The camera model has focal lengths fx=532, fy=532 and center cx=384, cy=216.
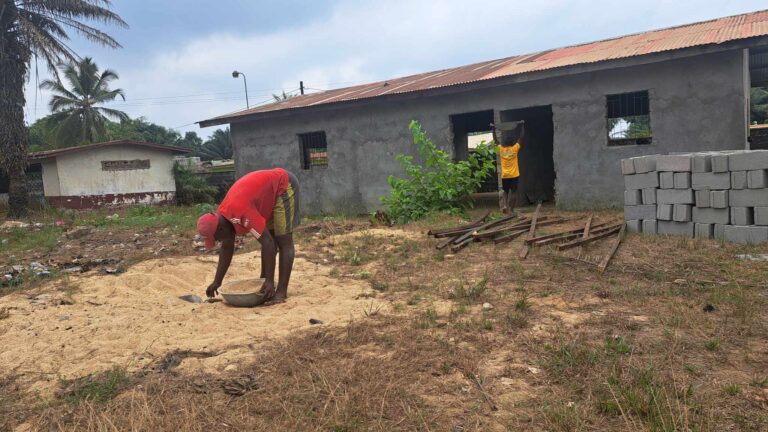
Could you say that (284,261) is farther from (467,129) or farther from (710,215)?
(467,129)

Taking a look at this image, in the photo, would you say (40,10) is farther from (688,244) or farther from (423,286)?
(688,244)

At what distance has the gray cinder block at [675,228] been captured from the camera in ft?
22.3

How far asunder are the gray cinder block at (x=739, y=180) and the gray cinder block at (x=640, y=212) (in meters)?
1.00

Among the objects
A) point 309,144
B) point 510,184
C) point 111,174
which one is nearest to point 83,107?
point 111,174

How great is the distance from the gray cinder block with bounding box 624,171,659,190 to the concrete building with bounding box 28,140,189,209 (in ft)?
56.9

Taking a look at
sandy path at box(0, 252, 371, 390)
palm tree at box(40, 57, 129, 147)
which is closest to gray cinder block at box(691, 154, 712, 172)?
sandy path at box(0, 252, 371, 390)

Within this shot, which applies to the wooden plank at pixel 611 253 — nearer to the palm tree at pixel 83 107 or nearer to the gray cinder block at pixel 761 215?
the gray cinder block at pixel 761 215

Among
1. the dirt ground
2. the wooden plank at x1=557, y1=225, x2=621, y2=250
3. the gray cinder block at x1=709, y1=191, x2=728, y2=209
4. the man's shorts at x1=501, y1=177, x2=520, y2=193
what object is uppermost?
the man's shorts at x1=501, y1=177, x2=520, y2=193

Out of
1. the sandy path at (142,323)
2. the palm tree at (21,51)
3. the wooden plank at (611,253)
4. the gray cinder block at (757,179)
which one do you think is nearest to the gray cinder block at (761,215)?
the gray cinder block at (757,179)

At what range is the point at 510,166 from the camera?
970 centimetres

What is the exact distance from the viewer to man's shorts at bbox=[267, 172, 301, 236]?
15.7 feet

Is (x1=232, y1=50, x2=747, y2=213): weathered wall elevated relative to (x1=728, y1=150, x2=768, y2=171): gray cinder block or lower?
elevated

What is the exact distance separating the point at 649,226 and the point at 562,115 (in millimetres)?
3741

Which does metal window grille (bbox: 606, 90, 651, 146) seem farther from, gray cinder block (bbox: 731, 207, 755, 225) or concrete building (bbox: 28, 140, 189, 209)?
concrete building (bbox: 28, 140, 189, 209)
